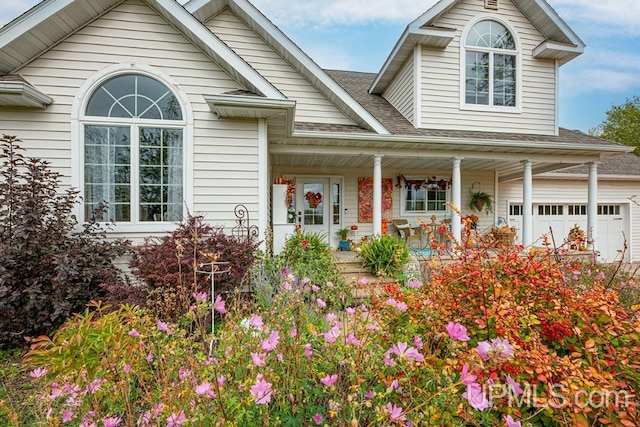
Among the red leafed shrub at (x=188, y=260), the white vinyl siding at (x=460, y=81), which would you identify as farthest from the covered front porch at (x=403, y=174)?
the red leafed shrub at (x=188, y=260)

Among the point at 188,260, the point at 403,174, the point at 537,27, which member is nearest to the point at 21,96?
the point at 188,260

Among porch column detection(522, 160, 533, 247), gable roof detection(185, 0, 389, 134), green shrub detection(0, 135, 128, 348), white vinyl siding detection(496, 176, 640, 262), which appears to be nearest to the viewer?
green shrub detection(0, 135, 128, 348)

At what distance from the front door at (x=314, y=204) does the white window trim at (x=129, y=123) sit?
166 inches

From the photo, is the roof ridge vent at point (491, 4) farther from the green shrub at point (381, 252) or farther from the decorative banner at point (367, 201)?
the green shrub at point (381, 252)

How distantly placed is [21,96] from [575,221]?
14.7 m

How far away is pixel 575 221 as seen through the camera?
10.5 meters

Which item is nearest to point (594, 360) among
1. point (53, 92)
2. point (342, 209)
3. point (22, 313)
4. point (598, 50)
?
point (22, 313)

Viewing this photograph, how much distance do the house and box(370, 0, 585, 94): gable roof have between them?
4 cm

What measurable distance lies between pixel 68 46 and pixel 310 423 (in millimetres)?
6086

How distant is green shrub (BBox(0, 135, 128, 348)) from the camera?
3666 mm

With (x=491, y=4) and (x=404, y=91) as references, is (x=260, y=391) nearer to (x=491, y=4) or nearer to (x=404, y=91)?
(x=404, y=91)

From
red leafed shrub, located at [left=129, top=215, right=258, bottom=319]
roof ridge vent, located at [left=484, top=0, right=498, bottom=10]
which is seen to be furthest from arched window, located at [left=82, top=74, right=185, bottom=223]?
roof ridge vent, located at [left=484, top=0, right=498, bottom=10]

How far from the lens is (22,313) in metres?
3.72

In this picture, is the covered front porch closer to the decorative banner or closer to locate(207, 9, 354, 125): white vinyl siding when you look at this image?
the decorative banner
